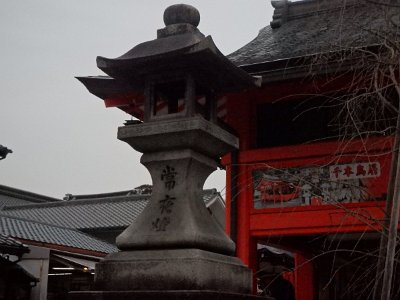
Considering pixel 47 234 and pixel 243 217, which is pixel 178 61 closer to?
pixel 243 217

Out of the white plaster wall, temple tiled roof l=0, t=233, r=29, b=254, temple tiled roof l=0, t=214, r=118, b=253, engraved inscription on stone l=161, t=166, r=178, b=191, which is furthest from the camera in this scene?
temple tiled roof l=0, t=214, r=118, b=253

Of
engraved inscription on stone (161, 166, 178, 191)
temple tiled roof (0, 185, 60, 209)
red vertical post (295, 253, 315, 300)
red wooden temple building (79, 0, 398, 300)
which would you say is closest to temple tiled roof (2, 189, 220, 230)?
temple tiled roof (0, 185, 60, 209)

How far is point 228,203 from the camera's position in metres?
8.65

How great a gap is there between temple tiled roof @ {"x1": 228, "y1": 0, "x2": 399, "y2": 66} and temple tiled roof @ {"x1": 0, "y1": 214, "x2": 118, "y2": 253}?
10.4 metres

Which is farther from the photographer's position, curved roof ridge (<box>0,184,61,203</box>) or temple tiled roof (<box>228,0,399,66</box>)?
curved roof ridge (<box>0,184,61,203</box>)

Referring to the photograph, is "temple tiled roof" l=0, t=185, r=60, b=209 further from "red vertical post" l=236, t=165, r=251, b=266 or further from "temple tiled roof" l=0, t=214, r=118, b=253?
"red vertical post" l=236, t=165, r=251, b=266

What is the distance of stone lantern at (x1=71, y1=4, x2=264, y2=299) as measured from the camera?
472 centimetres

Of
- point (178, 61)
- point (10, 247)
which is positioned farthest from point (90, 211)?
point (178, 61)

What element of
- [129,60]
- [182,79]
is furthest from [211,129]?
[129,60]

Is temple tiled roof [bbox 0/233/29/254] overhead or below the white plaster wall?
overhead

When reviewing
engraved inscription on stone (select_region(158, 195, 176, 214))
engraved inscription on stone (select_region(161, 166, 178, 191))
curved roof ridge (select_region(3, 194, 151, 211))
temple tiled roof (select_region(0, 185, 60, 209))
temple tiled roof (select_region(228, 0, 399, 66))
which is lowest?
engraved inscription on stone (select_region(158, 195, 176, 214))

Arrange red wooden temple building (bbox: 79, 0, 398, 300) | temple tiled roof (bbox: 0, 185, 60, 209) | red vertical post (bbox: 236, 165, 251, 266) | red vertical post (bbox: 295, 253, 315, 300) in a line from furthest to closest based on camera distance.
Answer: temple tiled roof (bbox: 0, 185, 60, 209)
red vertical post (bbox: 295, 253, 315, 300)
red vertical post (bbox: 236, 165, 251, 266)
red wooden temple building (bbox: 79, 0, 398, 300)

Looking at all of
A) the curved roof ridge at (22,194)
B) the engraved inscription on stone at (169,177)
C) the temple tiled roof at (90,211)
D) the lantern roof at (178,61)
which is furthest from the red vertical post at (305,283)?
the curved roof ridge at (22,194)

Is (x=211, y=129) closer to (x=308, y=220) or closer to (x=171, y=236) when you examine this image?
(x=171, y=236)
